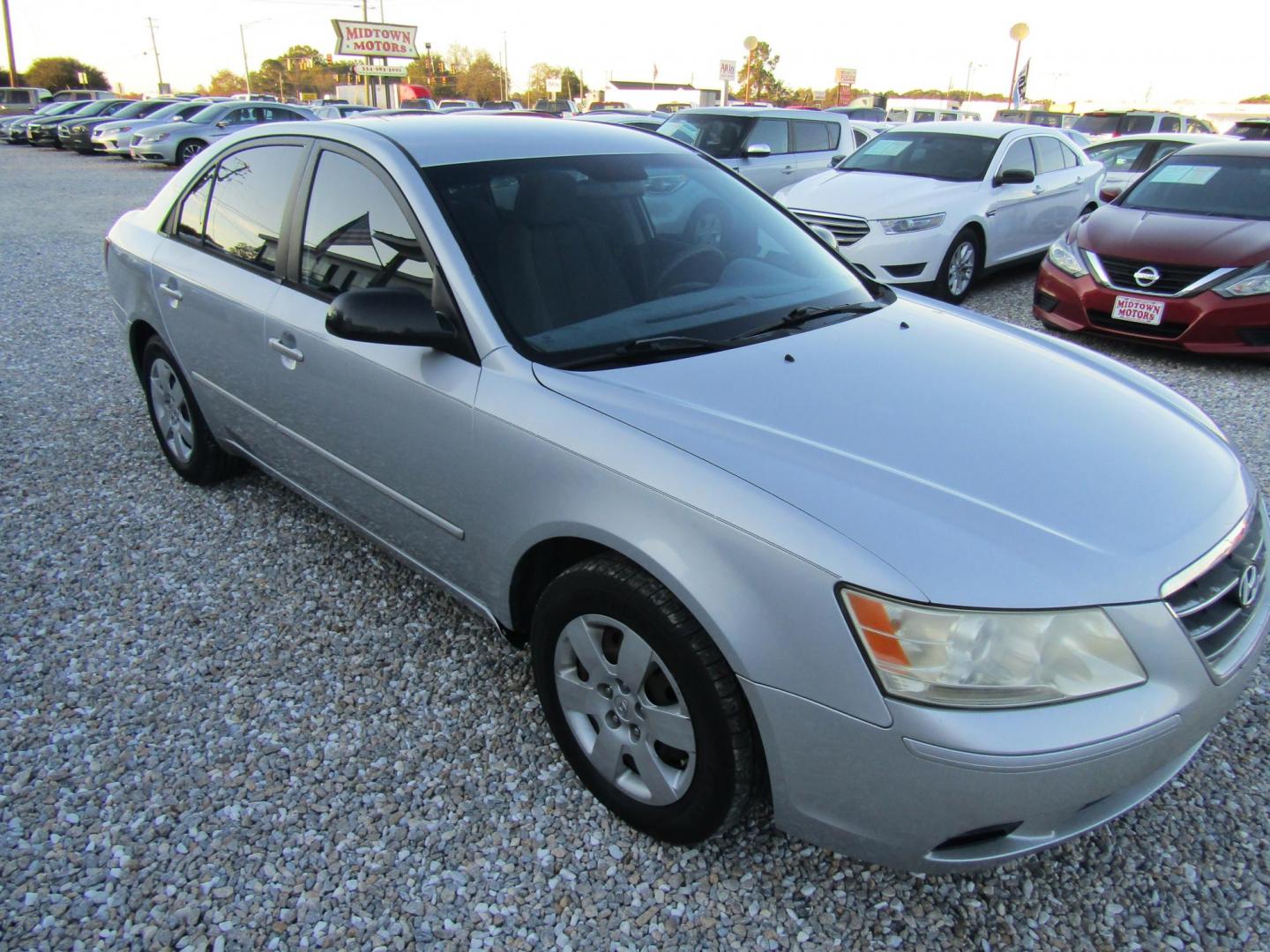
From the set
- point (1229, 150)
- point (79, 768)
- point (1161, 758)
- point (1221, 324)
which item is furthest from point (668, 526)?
point (1229, 150)

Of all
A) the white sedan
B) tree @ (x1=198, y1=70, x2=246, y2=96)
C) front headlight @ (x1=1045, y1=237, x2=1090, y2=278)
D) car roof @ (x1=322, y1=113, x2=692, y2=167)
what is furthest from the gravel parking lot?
tree @ (x1=198, y1=70, x2=246, y2=96)

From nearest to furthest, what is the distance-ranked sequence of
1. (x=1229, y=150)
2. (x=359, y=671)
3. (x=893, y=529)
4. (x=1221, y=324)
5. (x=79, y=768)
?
(x=893, y=529) → (x=79, y=768) → (x=359, y=671) → (x=1221, y=324) → (x=1229, y=150)

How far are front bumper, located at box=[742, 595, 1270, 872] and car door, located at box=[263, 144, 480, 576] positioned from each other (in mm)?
1128

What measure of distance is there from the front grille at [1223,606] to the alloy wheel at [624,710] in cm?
104

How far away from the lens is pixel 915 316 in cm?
286

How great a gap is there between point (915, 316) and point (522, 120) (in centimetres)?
153

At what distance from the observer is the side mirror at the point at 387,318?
7.25 feet

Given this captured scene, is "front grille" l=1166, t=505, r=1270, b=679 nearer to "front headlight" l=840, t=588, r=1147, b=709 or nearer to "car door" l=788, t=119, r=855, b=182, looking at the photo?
"front headlight" l=840, t=588, r=1147, b=709

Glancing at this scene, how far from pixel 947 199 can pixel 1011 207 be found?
0.95 metres

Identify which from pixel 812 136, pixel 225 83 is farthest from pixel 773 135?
pixel 225 83

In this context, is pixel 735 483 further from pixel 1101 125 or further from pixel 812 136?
pixel 1101 125

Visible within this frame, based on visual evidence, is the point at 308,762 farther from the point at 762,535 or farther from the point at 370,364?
the point at 762,535

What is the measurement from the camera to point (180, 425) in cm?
397

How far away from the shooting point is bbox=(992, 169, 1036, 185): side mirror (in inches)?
301
